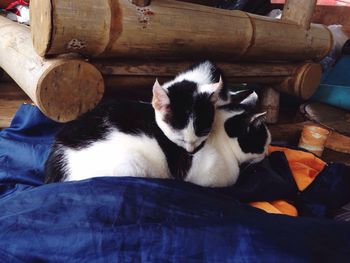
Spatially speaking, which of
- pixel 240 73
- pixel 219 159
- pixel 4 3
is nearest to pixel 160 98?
pixel 219 159

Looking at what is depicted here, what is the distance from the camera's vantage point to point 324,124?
8.73 ft

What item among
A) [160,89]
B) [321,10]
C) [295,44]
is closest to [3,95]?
[160,89]

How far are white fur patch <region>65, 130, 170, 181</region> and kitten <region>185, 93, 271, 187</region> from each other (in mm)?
227

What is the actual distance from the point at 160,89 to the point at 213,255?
0.62 metres

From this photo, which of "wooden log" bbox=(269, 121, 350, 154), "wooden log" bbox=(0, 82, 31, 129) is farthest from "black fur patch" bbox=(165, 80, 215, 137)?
"wooden log" bbox=(0, 82, 31, 129)

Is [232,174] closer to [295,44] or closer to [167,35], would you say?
[167,35]

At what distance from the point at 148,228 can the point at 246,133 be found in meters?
0.68

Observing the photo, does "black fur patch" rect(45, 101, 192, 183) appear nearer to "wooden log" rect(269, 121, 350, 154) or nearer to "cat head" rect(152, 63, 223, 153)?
"cat head" rect(152, 63, 223, 153)

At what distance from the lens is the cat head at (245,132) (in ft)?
4.72

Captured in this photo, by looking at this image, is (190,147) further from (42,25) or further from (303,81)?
(303,81)

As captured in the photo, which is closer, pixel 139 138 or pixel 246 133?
pixel 139 138

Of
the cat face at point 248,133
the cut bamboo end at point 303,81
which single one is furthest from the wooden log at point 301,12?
the cat face at point 248,133

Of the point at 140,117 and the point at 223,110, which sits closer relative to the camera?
the point at 140,117

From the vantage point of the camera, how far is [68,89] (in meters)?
1.57
